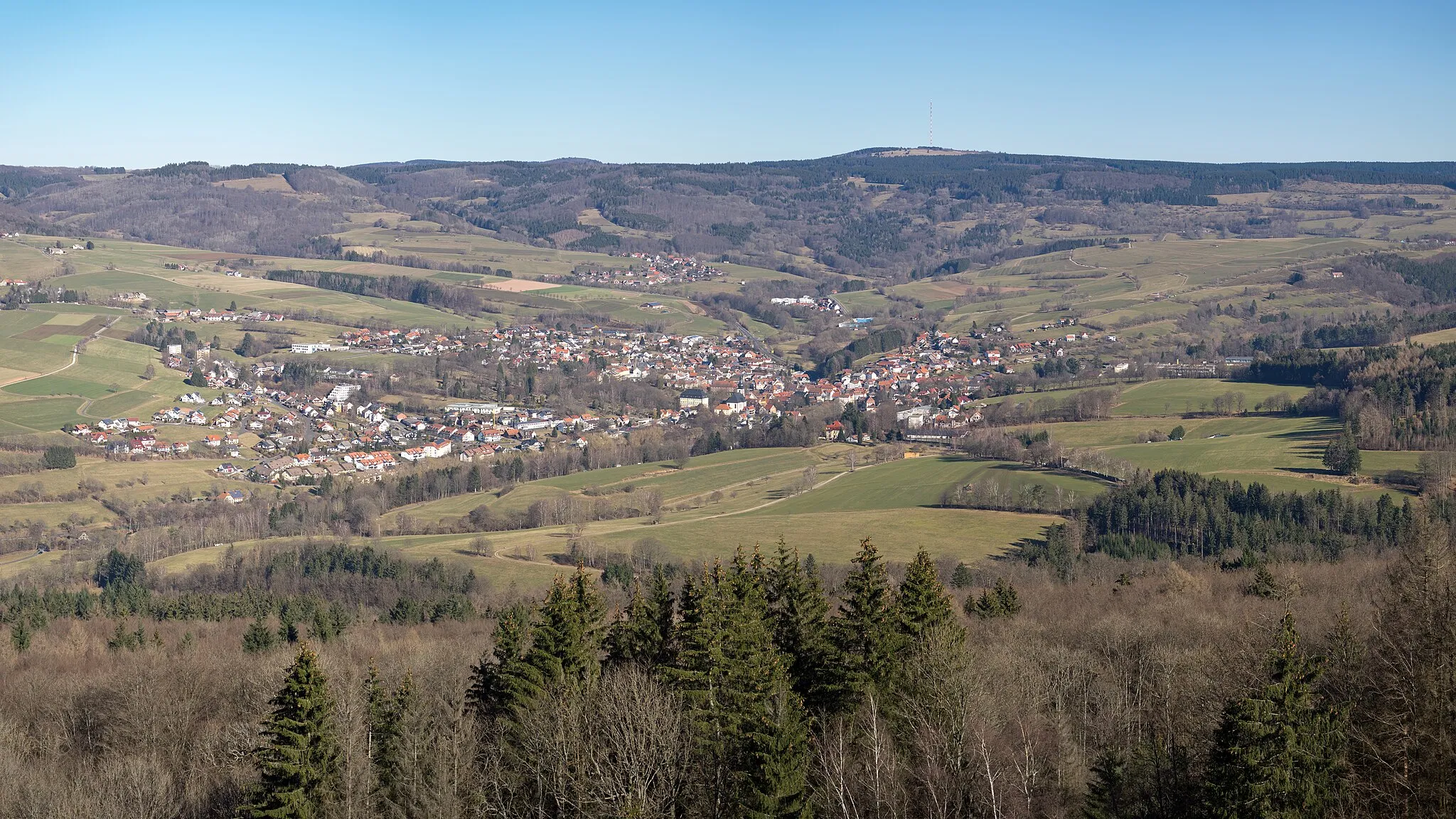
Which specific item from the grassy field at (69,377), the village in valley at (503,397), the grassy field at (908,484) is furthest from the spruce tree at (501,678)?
the grassy field at (69,377)

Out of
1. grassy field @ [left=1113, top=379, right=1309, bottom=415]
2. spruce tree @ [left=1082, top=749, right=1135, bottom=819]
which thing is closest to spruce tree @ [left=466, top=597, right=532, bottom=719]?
spruce tree @ [left=1082, top=749, right=1135, bottom=819]

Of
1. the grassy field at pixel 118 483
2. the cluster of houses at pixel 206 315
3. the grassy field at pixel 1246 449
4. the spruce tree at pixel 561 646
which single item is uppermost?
the spruce tree at pixel 561 646

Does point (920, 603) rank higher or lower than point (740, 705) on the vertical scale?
higher

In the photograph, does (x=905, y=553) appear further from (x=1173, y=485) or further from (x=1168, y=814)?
(x=1168, y=814)

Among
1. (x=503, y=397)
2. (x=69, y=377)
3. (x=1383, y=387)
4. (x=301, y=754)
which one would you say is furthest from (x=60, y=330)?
(x=1383, y=387)

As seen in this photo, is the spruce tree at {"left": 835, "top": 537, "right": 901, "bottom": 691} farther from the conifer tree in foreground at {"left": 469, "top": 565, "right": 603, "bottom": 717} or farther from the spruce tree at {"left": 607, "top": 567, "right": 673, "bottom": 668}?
the conifer tree in foreground at {"left": 469, "top": 565, "right": 603, "bottom": 717}

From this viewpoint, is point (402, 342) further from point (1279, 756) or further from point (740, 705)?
point (1279, 756)

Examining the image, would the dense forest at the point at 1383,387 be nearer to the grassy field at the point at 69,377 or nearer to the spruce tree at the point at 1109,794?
the spruce tree at the point at 1109,794
